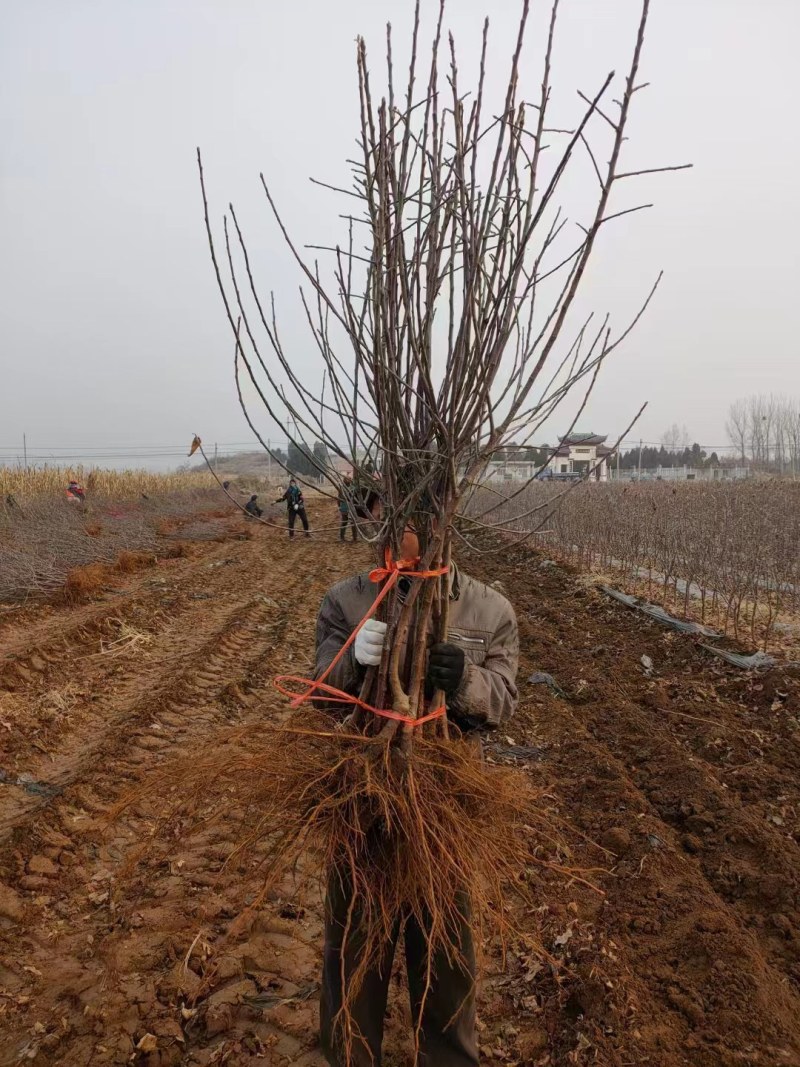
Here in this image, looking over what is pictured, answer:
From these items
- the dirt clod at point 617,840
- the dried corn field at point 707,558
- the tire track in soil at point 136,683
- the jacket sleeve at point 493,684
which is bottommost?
the tire track in soil at point 136,683

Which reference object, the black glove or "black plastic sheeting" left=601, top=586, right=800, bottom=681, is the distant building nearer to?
the black glove

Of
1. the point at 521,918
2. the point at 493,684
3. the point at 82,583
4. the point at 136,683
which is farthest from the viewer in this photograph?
the point at 82,583

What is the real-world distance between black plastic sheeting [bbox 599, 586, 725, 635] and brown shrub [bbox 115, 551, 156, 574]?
708 cm

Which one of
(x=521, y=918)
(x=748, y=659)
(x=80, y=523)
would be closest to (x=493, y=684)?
(x=521, y=918)

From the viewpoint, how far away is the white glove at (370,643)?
5.55 feet

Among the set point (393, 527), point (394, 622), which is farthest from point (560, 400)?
point (394, 622)

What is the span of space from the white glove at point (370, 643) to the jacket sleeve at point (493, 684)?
223mm

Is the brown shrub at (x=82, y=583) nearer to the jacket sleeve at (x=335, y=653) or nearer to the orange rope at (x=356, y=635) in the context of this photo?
the jacket sleeve at (x=335, y=653)

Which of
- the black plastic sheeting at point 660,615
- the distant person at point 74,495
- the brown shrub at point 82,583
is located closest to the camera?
the black plastic sheeting at point 660,615

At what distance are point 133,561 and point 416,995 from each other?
10.1m

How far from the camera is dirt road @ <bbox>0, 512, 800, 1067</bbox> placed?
2127mm

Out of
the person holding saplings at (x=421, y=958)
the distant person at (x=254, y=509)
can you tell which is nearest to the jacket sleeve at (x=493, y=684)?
the person holding saplings at (x=421, y=958)

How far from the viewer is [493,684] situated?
180cm

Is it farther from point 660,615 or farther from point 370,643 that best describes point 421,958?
point 660,615
